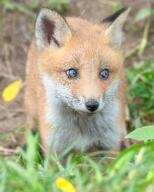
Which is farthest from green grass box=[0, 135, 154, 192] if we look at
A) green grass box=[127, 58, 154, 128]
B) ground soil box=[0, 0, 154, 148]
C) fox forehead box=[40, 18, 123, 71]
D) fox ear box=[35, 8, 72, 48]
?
ground soil box=[0, 0, 154, 148]

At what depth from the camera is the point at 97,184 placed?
380 cm

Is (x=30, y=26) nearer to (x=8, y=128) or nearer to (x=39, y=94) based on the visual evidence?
(x=8, y=128)

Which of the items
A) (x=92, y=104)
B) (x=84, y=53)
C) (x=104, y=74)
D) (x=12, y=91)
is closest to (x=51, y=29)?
(x=84, y=53)

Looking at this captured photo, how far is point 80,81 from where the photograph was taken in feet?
17.2

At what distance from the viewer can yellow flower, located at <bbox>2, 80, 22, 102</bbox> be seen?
681cm

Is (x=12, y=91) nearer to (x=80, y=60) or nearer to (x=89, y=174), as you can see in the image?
(x=80, y=60)

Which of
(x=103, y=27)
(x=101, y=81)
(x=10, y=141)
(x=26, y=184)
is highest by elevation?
(x=103, y=27)

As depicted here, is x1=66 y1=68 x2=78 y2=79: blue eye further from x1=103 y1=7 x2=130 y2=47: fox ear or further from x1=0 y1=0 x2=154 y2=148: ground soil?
x1=0 y1=0 x2=154 y2=148: ground soil

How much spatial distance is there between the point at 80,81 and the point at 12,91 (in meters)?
1.94

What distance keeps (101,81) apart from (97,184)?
1.67 m

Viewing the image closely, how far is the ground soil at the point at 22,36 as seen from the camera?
7.87 meters

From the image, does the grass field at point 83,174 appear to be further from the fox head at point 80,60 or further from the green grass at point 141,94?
the green grass at point 141,94

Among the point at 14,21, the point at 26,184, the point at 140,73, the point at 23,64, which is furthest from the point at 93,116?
the point at 14,21

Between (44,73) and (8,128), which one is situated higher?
(44,73)
